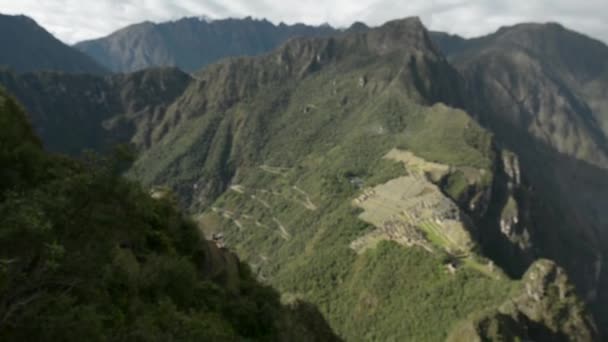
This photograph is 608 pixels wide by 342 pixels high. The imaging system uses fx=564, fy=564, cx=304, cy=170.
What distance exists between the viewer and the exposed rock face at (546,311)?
101 meters

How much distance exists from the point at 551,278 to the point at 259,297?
80418 millimetres

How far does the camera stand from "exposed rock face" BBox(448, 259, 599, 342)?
10112cm

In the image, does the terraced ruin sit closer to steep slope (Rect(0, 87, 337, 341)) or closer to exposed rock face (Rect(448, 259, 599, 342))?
exposed rock face (Rect(448, 259, 599, 342))

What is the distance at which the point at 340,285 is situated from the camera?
13775 centimetres

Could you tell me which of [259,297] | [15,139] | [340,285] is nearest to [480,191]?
[340,285]

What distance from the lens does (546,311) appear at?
4144 inches

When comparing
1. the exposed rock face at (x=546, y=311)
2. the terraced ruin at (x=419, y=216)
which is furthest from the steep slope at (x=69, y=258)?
the terraced ruin at (x=419, y=216)

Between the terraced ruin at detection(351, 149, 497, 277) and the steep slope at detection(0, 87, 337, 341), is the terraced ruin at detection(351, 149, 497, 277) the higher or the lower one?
the lower one

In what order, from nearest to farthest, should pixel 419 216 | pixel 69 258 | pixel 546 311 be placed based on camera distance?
pixel 69 258 → pixel 546 311 → pixel 419 216

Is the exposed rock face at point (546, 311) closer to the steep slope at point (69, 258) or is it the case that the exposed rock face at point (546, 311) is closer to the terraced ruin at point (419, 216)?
the terraced ruin at point (419, 216)

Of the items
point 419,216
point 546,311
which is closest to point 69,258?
point 546,311

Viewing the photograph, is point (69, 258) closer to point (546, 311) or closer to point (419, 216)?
point (546, 311)

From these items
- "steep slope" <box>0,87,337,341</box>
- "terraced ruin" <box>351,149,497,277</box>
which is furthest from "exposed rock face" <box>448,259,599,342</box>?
"steep slope" <box>0,87,337,341</box>

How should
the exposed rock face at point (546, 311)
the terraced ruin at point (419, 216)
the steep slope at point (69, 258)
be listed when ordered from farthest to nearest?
the terraced ruin at point (419, 216), the exposed rock face at point (546, 311), the steep slope at point (69, 258)
